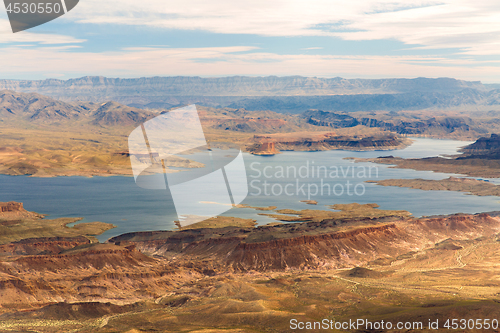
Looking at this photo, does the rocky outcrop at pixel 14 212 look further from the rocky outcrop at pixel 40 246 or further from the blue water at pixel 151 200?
the rocky outcrop at pixel 40 246

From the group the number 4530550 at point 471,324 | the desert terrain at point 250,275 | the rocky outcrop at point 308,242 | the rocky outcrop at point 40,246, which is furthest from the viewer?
the rocky outcrop at point 40,246

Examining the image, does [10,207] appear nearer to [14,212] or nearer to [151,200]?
[14,212]

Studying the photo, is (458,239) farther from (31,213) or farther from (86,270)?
(31,213)

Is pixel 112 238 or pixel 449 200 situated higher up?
pixel 112 238

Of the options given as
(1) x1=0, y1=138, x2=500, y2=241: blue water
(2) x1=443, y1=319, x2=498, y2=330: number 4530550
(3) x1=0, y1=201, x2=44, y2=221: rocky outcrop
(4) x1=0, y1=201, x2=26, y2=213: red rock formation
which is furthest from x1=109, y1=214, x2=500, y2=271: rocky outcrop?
(4) x1=0, y1=201, x2=26, y2=213: red rock formation

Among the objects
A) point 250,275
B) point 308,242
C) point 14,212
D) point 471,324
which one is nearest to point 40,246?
point 14,212

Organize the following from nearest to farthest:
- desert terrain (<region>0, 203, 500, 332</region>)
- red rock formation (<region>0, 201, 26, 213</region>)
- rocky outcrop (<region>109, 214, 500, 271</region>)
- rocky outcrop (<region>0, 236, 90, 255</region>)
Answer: desert terrain (<region>0, 203, 500, 332</region>) < rocky outcrop (<region>109, 214, 500, 271</region>) < rocky outcrop (<region>0, 236, 90, 255</region>) < red rock formation (<region>0, 201, 26, 213</region>)

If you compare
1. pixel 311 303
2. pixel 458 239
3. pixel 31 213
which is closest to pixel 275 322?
pixel 311 303

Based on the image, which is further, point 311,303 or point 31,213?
point 31,213

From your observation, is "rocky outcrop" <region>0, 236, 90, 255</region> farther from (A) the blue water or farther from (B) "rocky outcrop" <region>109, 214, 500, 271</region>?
(A) the blue water

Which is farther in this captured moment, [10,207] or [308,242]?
[10,207]

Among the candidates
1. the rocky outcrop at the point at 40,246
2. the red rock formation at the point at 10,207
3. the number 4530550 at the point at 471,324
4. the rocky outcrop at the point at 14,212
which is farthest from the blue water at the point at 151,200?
the number 4530550 at the point at 471,324
